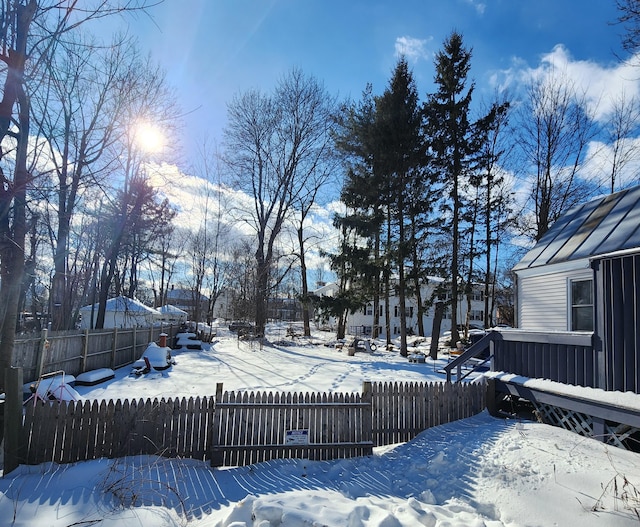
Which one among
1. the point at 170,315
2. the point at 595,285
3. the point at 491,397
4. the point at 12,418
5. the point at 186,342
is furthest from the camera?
the point at 170,315

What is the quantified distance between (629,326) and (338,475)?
5012 mm

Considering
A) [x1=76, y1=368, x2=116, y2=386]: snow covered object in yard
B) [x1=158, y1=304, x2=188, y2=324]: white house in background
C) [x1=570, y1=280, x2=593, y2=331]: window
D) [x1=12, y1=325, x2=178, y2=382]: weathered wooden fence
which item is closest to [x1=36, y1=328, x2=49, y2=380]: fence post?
[x1=12, y1=325, x2=178, y2=382]: weathered wooden fence

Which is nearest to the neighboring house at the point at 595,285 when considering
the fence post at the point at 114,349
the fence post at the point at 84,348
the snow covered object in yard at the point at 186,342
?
the fence post at the point at 84,348

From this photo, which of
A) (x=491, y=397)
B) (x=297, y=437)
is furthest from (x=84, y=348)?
(x=491, y=397)

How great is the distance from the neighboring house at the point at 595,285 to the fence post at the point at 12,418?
8598 millimetres

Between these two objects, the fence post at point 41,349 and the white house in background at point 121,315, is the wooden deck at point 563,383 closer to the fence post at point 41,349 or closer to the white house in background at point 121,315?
the fence post at point 41,349

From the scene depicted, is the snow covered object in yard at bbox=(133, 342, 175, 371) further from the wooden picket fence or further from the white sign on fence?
the white sign on fence

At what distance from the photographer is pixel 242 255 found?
36.3 m

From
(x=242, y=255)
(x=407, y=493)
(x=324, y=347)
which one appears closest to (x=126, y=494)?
(x=407, y=493)

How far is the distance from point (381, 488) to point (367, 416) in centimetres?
159

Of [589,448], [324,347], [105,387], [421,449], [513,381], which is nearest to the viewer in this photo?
[589,448]

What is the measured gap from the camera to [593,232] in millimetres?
7906

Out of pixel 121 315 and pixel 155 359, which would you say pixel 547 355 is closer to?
pixel 155 359

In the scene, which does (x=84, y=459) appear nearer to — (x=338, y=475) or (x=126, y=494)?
(x=126, y=494)
